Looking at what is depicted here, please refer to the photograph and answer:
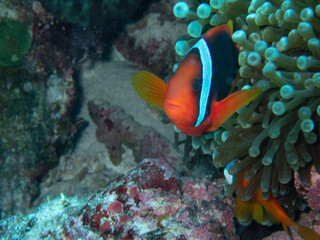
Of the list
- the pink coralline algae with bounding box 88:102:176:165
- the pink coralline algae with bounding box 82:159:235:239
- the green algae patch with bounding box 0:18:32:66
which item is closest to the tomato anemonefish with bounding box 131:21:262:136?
the pink coralline algae with bounding box 82:159:235:239

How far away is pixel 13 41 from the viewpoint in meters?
3.30

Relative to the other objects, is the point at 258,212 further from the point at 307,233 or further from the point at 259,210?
the point at 307,233

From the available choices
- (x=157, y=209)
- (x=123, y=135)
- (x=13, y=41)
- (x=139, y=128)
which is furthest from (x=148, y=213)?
(x=13, y=41)

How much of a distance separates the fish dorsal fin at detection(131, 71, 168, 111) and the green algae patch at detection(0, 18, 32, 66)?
8.25ft

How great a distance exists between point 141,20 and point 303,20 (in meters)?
3.34

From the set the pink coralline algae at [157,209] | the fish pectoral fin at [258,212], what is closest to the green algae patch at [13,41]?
the pink coralline algae at [157,209]

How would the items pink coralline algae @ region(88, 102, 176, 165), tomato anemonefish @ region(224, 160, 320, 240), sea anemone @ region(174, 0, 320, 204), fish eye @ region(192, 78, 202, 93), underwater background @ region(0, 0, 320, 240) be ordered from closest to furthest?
fish eye @ region(192, 78, 202, 93), sea anemone @ region(174, 0, 320, 204), underwater background @ region(0, 0, 320, 240), tomato anemonefish @ region(224, 160, 320, 240), pink coralline algae @ region(88, 102, 176, 165)

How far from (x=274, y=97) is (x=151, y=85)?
2.64ft

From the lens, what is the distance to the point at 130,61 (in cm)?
469

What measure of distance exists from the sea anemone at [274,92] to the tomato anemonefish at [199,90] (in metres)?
0.21

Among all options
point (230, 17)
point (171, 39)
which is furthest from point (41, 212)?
point (171, 39)

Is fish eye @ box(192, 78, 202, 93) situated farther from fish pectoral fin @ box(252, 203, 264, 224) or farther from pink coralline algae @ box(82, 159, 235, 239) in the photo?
fish pectoral fin @ box(252, 203, 264, 224)

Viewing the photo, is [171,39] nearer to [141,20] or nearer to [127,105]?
[141,20]

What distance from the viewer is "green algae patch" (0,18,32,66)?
3230 millimetres
